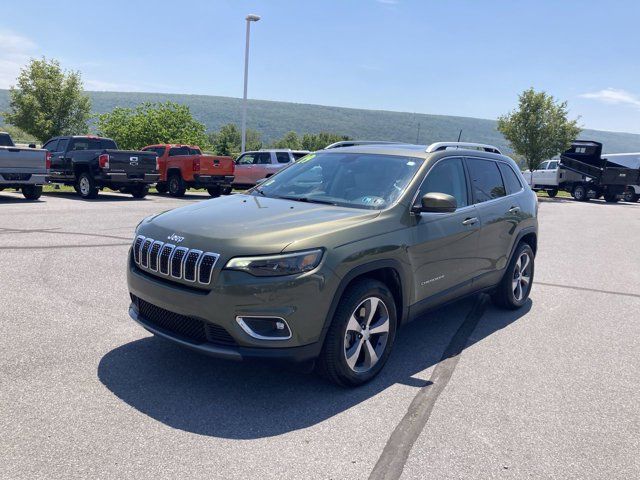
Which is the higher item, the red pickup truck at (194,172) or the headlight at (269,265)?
the headlight at (269,265)

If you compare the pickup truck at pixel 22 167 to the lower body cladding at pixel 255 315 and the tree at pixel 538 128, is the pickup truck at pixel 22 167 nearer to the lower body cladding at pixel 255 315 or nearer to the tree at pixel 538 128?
the lower body cladding at pixel 255 315

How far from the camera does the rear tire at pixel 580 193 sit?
31.3m

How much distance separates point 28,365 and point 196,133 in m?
49.5

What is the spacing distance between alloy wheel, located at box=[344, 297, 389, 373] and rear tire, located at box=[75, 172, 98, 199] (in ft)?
50.2

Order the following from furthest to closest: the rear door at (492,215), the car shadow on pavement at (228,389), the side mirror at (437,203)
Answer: the rear door at (492,215) → the side mirror at (437,203) → the car shadow on pavement at (228,389)

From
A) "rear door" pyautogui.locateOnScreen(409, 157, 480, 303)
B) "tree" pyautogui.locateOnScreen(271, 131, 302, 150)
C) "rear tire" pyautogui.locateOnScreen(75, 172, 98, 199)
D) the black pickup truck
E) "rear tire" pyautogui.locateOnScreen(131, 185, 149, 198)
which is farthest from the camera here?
→ "tree" pyautogui.locateOnScreen(271, 131, 302, 150)

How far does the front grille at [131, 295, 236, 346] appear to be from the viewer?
11.3ft

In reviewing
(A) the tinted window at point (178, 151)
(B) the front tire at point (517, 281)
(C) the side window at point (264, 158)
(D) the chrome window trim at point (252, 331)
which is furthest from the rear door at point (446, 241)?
(A) the tinted window at point (178, 151)

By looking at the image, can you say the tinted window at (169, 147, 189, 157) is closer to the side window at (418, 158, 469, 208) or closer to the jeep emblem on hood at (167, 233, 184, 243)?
the side window at (418, 158, 469, 208)

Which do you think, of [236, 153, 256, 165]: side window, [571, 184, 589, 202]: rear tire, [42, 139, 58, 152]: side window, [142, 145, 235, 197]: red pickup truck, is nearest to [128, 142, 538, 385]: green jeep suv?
[142, 145, 235, 197]: red pickup truck

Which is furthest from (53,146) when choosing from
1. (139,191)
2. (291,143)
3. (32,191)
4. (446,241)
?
(291,143)

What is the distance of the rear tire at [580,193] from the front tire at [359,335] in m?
31.0

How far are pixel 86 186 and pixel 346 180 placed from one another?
14.9 m

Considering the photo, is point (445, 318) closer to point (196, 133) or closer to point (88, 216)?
point (88, 216)
